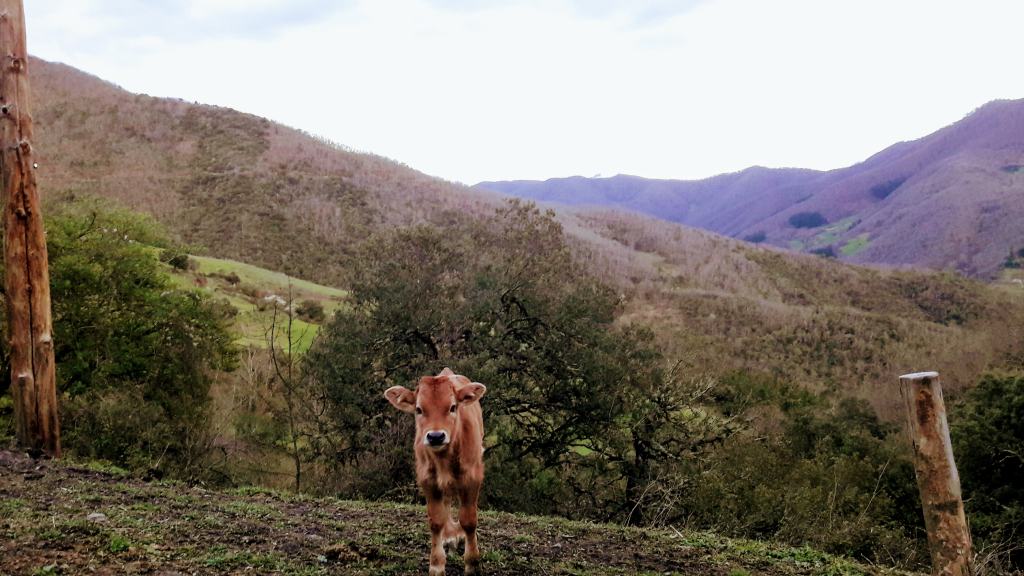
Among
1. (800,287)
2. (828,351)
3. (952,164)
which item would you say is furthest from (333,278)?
(952,164)

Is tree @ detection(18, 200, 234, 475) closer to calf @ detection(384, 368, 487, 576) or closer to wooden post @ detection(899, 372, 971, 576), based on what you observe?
calf @ detection(384, 368, 487, 576)

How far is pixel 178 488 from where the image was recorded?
960 cm

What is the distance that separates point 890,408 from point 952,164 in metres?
149

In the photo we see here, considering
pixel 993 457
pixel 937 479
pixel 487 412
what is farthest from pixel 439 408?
pixel 993 457

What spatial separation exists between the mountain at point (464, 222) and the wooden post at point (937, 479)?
77.2 ft

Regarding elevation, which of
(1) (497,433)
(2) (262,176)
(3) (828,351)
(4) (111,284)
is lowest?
(3) (828,351)

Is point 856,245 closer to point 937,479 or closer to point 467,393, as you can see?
point 937,479

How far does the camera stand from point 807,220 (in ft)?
541

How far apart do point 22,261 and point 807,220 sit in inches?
6873

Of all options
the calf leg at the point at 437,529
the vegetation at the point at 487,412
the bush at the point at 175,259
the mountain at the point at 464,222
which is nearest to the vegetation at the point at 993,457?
the vegetation at the point at 487,412

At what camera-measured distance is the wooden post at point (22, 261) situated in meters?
11.0

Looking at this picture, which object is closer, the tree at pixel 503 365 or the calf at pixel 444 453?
the calf at pixel 444 453

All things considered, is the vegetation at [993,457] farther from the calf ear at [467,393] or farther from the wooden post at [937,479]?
the calf ear at [467,393]

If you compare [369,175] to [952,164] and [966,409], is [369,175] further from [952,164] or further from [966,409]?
[952,164]
